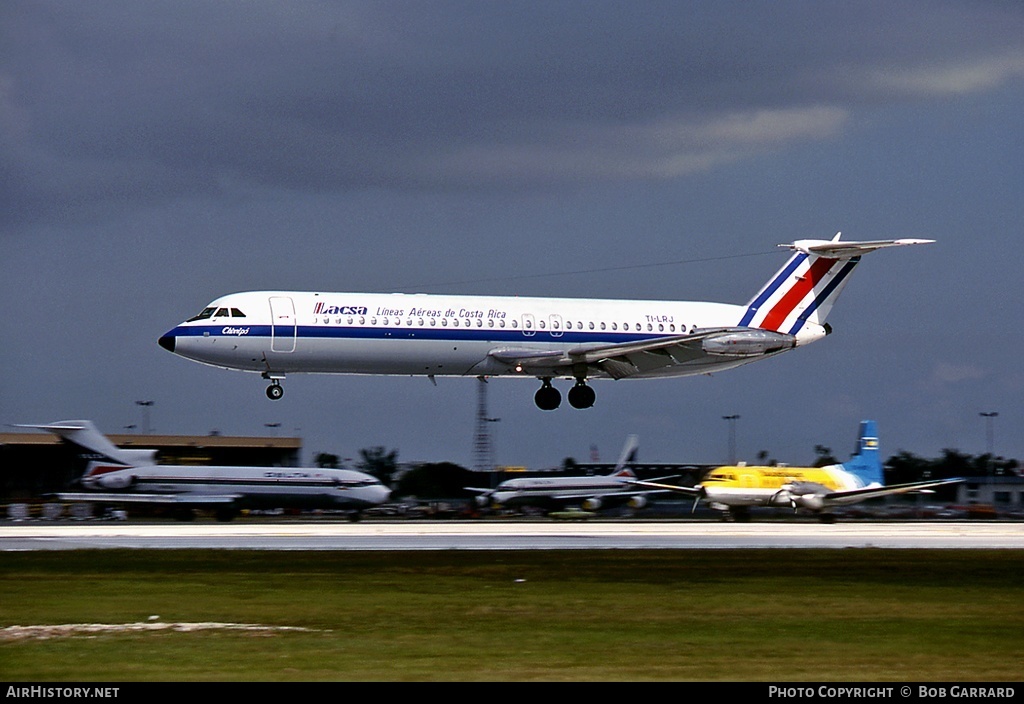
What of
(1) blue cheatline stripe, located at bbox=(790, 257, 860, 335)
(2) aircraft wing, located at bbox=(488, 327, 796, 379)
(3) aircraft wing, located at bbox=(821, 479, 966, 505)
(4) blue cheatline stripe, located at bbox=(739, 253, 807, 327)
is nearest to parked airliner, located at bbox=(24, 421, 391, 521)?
(3) aircraft wing, located at bbox=(821, 479, 966, 505)

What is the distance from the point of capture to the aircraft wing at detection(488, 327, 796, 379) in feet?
167

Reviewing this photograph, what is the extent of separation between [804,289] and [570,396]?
1142 cm

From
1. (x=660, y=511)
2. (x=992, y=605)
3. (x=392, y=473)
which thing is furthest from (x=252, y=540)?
→ (x=392, y=473)

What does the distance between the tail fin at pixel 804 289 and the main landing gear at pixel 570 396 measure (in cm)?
739

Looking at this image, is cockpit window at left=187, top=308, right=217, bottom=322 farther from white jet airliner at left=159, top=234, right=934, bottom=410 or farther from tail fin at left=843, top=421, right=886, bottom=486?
tail fin at left=843, top=421, right=886, bottom=486

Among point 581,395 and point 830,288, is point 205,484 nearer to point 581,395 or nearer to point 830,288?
point 581,395

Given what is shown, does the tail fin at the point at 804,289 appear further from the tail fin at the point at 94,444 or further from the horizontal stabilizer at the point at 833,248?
the tail fin at the point at 94,444

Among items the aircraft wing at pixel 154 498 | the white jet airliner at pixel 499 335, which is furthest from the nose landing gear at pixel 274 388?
the aircraft wing at pixel 154 498

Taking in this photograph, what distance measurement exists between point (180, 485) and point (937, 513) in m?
57.5

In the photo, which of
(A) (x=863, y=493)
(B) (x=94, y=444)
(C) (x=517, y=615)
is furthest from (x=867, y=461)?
(C) (x=517, y=615)

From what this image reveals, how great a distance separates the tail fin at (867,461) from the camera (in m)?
79.2

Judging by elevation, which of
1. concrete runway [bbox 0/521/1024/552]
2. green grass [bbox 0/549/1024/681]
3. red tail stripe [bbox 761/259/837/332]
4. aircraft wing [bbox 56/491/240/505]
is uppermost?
red tail stripe [bbox 761/259/837/332]

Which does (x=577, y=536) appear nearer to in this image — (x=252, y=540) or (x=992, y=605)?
(x=252, y=540)

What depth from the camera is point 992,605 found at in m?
Result: 31.9
